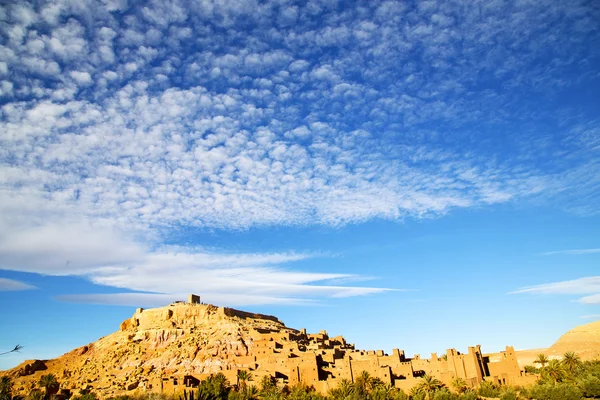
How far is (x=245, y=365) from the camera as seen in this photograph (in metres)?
63.3

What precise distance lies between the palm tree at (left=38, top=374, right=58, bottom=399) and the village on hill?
211 mm

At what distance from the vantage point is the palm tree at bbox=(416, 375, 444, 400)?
48.4 meters

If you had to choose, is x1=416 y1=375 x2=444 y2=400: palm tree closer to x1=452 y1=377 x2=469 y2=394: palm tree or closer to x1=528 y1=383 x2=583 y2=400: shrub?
x1=452 y1=377 x2=469 y2=394: palm tree

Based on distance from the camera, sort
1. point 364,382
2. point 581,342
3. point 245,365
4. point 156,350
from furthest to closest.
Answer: point 581,342, point 156,350, point 245,365, point 364,382

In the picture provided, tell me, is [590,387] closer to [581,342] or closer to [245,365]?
[245,365]

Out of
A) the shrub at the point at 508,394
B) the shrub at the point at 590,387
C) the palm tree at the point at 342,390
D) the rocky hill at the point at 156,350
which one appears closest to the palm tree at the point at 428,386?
the shrub at the point at 508,394

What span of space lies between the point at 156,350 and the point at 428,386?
1816 inches

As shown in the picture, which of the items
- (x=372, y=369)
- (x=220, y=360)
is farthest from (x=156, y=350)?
(x=372, y=369)

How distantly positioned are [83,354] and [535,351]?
326ft

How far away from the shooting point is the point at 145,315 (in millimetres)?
88062

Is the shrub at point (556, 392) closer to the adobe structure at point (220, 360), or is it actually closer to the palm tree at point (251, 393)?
the adobe structure at point (220, 360)

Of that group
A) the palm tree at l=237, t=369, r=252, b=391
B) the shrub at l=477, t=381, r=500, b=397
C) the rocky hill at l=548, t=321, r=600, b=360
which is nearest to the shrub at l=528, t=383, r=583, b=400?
the shrub at l=477, t=381, r=500, b=397

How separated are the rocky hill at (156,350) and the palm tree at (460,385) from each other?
30.1 metres

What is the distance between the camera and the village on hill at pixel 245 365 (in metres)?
51.7
